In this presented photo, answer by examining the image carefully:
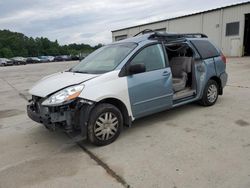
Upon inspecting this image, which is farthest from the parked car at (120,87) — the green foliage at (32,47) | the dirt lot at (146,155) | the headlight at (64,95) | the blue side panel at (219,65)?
the green foliage at (32,47)

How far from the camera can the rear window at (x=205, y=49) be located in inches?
228

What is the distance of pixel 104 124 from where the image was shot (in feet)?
13.3

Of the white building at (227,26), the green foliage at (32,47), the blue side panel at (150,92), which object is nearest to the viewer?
the blue side panel at (150,92)

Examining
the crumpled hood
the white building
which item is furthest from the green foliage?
the crumpled hood

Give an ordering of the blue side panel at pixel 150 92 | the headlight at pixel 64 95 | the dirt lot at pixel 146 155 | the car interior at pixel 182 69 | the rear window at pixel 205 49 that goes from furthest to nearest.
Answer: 1. the rear window at pixel 205 49
2. the car interior at pixel 182 69
3. the blue side panel at pixel 150 92
4. the headlight at pixel 64 95
5. the dirt lot at pixel 146 155

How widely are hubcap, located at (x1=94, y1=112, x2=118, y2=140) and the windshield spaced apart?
793 millimetres

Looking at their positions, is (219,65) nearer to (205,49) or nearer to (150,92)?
(205,49)

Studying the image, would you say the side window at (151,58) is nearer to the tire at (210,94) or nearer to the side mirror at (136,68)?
the side mirror at (136,68)

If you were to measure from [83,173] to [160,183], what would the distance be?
1.01 metres

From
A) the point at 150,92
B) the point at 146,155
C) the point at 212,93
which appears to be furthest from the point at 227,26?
the point at 146,155

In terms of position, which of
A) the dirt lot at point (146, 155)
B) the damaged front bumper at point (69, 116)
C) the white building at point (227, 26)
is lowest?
the dirt lot at point (146, 155)

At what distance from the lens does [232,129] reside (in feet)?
14.6

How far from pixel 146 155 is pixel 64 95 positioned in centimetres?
152

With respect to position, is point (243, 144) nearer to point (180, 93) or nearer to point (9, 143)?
point (180, 93)
